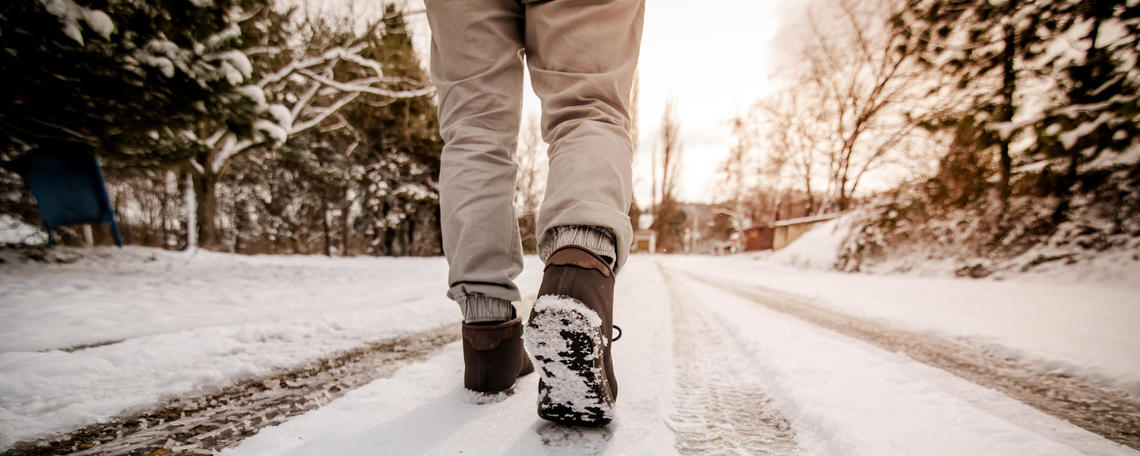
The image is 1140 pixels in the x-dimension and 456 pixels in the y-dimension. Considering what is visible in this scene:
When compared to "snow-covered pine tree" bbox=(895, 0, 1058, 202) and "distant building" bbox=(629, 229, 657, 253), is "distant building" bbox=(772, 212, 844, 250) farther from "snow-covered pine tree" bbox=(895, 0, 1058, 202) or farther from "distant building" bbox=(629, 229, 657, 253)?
"distant building" bbox=(629, 229, 657, 253)

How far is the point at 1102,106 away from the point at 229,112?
5.95 meters

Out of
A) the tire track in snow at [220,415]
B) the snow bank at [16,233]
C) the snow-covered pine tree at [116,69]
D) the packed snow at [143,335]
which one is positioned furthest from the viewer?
the snow bank at [16,233]

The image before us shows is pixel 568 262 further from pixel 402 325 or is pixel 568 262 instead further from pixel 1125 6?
pixel 1125 6

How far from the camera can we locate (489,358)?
2.36 feet

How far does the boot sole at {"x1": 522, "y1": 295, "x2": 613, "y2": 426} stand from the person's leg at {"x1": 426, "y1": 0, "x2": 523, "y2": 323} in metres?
0.22

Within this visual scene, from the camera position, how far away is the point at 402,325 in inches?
57.0

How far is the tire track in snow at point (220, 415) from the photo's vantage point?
0.52m

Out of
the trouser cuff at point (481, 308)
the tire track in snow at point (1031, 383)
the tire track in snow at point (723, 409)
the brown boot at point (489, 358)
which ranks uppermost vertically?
the trouser cuff at point (481, 308)

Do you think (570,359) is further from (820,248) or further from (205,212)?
(205,212)

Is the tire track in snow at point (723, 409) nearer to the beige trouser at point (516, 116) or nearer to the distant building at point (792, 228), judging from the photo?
the beige trouser at point (516, 116)

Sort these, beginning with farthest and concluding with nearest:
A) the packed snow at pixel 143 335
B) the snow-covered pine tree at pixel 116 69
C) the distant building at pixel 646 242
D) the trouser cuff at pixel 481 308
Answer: the distant building at pixel 646 242
the snow-covered pine tree at pixel 116 69
the trouser cuff at pixel 481 308
the packed snow at pixel 143 335

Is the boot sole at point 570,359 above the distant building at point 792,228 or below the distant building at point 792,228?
below

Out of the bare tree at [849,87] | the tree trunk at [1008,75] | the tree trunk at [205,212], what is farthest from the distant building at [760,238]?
the tree trunk at [205,212]

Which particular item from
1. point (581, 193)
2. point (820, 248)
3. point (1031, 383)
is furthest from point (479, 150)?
point (820, 248)
